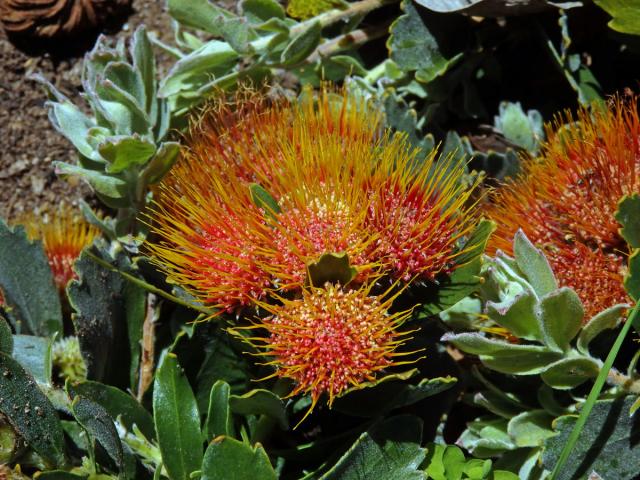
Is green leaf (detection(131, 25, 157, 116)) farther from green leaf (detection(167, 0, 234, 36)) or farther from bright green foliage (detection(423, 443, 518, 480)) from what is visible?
bright green foliage (detection(423, 443, 518, 480))

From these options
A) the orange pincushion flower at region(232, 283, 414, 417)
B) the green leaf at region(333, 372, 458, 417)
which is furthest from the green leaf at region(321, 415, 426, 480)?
the orange pincushion flower at region(232, 283, 414, 417)

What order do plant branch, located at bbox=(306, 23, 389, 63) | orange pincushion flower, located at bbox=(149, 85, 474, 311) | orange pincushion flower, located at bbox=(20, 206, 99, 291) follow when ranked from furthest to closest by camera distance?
1. plant branch, located at bbox=(306, 23, 389, 63)
2. orange pincushion flower, located at bbox=(20, 206, 99, 291)
3. orange pincushion flower, located at bbox=(149, 85, 474, 311)

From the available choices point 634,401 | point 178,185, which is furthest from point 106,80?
→ point 634,401

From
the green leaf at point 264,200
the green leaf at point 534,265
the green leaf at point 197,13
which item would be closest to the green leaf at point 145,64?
the green leaf at point 197,13

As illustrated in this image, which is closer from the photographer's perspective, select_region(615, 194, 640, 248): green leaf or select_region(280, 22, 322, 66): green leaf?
select_region(615, 194, 640, 248): green leaf

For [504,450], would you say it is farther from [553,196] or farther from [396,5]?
[396,5]

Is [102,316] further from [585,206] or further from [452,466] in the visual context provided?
[585,206]

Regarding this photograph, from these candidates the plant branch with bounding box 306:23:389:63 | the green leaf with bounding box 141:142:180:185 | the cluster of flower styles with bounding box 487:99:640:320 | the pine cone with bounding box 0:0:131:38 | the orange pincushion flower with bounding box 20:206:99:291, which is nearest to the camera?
the cluster of flower styles with bounding box 487:99:640:320
